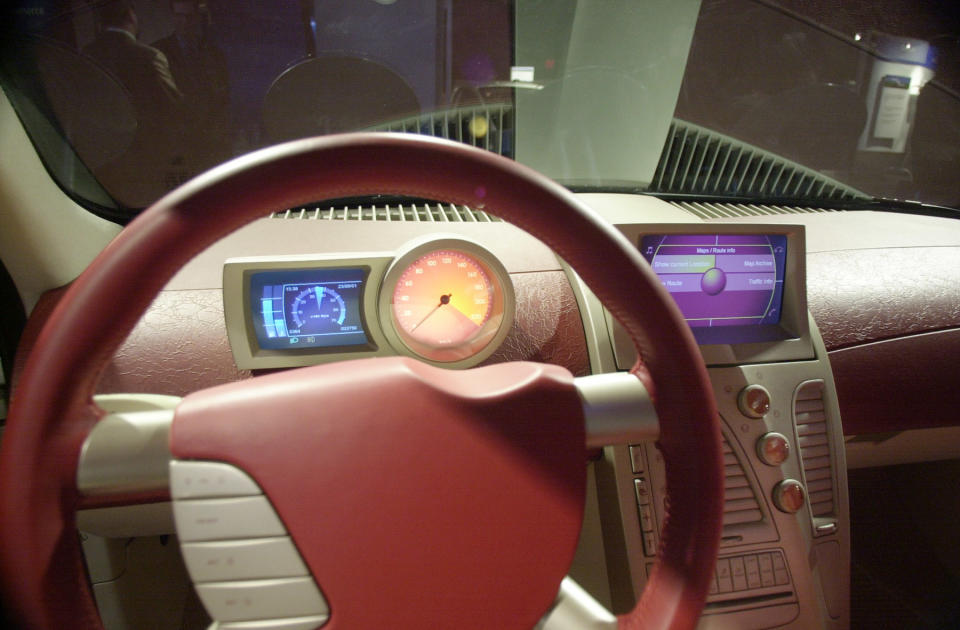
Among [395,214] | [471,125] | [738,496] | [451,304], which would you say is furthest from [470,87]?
[738,496]

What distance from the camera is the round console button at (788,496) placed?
1.14 meters

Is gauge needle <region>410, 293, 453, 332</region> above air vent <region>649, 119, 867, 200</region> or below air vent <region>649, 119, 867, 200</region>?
below

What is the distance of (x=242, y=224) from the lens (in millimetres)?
489

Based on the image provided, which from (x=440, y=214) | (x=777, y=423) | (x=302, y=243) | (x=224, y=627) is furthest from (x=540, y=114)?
(x=224, y=627)

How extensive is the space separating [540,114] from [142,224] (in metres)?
1.39

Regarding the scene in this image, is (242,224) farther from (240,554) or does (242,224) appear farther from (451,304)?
(451,304)

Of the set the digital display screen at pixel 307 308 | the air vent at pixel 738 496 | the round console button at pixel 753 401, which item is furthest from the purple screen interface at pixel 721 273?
the digital display screen at pixel 307 308

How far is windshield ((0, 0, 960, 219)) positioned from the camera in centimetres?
140

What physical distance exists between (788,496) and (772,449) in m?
A: 0.10

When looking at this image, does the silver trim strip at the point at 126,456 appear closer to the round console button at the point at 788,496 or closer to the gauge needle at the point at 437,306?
the gauge needle at the point at 437,306

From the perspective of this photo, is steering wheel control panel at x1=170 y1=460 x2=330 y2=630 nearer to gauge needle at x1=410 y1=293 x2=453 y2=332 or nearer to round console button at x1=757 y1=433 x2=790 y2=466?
gauge needle at x1=410 y1=293 x2=453 y2=332

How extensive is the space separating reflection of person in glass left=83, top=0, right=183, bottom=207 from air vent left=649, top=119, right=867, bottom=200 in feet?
4.44

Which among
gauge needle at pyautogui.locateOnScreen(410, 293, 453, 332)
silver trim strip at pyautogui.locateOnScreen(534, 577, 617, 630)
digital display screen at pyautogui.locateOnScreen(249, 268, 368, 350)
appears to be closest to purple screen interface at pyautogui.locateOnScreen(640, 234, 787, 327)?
gauge needle at pyautogui.locateOnScreen(410, 293, 453, 332)

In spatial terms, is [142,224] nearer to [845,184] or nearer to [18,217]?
[18,217]
